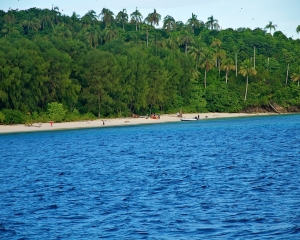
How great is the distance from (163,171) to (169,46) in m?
109

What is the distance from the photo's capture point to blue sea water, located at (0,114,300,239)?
25.2 meters

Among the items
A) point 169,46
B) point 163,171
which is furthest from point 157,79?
point 163,171

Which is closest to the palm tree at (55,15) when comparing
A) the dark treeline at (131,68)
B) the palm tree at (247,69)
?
the dark treeline at (131,68)

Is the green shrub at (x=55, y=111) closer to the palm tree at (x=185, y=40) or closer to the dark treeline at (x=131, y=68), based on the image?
the dark treeline at (x=131, y=68)

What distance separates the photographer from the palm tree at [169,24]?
612 feet

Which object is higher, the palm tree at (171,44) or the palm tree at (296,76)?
the palm tree at (171,44)

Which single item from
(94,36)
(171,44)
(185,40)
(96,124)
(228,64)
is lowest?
(96,124)

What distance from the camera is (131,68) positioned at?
389 ft

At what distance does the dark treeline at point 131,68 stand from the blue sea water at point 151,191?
3483 centimetres

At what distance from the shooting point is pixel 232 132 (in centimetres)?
9044

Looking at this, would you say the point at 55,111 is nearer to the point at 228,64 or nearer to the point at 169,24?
the point at 228,64

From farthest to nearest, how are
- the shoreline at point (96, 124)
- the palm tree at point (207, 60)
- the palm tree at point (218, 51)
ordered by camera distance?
the palm tree at point (218, 51) < the palm tree at point (207, 60) < the shoreline at point (96, 124)

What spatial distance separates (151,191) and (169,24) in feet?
514

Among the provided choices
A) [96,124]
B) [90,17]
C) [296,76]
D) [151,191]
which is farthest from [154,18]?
[151,191]
